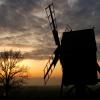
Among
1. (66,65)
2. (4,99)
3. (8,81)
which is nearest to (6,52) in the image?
(8,81)

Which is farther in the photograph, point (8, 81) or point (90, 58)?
point (8, 81)

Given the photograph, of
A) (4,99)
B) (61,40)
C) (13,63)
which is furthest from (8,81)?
(61,40)

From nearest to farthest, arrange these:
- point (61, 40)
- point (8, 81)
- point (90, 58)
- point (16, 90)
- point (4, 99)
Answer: point (90, 58) → point (61, 40) → point (4, 99) → point (8, 81) → point (16, 90)

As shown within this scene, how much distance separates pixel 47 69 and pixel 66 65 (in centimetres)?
275

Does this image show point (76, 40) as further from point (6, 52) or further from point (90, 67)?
point (6, 52)

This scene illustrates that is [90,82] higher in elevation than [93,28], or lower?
lower

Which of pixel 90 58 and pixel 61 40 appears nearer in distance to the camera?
pixel 90 58

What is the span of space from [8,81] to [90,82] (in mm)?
33561

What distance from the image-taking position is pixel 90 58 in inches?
1337

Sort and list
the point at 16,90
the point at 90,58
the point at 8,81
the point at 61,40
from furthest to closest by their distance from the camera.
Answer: the point at 16,90 < the point at 8,81 < the point at 61,40 < the point at 90,58

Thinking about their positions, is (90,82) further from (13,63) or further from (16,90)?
(16,90)

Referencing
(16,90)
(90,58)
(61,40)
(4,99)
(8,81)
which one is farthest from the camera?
(16,90)

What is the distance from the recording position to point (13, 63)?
220 ft

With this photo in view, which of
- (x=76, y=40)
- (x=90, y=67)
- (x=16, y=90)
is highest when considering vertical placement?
(x=76, y=40)
